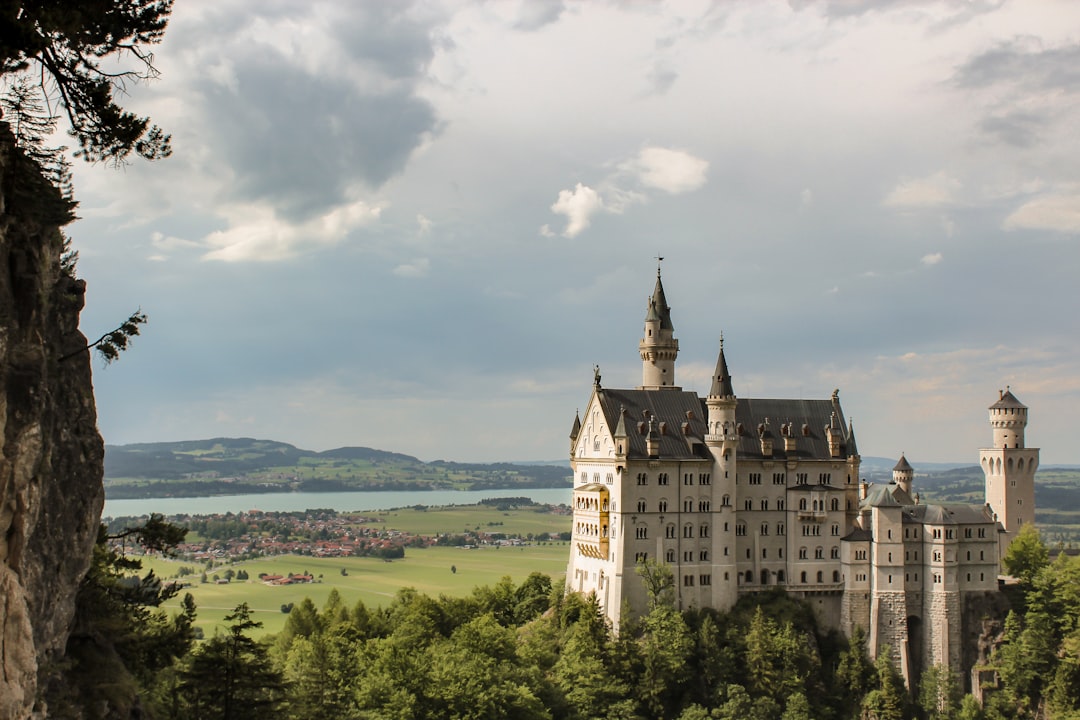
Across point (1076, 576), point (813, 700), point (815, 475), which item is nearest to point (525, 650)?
point (813, 700)

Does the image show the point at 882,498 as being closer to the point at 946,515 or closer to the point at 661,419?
the point at 946,515

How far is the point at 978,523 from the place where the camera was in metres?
99.8

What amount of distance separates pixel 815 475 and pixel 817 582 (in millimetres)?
9242

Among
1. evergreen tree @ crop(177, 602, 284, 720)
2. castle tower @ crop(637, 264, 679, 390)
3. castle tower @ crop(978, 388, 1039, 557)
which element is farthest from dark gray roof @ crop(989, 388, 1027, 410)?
evergreen tree @ crop(177, 602, 284, 720)

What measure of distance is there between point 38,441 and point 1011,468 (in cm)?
10527

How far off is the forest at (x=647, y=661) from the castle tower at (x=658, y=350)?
1950cm

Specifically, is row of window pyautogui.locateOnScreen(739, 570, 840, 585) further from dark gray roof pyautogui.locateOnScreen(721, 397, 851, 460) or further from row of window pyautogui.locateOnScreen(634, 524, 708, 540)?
dark gray roof pyautogui.locateOnScreen(721, 397, 851, 460)

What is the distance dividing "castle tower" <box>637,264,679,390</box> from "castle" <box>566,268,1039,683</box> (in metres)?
4.19

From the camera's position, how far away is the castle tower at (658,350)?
106 m

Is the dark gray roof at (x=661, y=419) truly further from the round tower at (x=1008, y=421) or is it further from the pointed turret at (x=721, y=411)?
the round tower at (x=1008, y=421)

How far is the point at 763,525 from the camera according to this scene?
9919 cm

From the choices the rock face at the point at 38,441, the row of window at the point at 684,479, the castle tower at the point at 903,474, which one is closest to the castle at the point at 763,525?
the row of window at the point at 684,479

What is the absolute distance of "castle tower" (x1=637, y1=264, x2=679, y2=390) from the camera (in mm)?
106250

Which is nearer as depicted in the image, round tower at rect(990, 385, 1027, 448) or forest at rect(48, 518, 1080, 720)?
forest at rect(48, 518, 1080, 720)
